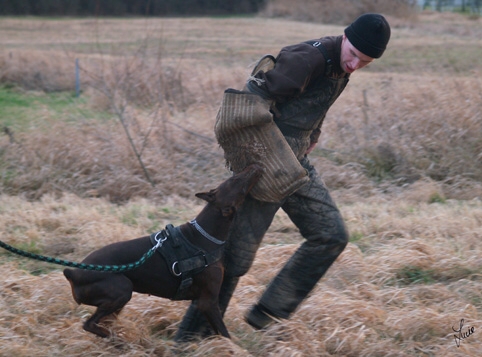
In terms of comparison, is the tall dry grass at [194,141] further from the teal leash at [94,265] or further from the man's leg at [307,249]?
the teal leash at [94,265]

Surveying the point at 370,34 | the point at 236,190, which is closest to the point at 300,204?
the point at 236,190

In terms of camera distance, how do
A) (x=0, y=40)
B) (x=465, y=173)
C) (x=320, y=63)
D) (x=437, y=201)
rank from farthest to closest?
1. (x=0, y=40)
2. (x=465, y=173)
3. (x=437, y=201)
4. (x=320, y=63)

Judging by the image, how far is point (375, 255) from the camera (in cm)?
512

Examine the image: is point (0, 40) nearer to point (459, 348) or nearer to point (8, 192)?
point (8, 192)

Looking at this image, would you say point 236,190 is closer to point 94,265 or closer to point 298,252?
point 298,252

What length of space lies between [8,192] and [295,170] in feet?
17.8

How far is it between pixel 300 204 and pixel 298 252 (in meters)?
0.29

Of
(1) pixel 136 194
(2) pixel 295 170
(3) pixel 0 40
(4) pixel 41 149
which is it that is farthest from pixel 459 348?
(3) pixel 0 40

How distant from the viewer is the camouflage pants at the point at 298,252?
143 inches

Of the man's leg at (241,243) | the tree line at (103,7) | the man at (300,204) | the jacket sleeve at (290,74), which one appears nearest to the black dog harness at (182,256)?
the man's leg at (241,243)

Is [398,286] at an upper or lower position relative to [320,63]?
lower

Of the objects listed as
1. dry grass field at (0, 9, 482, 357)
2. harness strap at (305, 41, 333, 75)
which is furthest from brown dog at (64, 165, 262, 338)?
harness strap at (305, 41, 333, 75)

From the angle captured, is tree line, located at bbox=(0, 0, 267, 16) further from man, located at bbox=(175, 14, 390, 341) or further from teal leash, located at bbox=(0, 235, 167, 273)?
teal leash, located at bbox=(0, 235, 167, 273)

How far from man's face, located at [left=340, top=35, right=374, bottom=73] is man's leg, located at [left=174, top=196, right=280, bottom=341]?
887 mm
